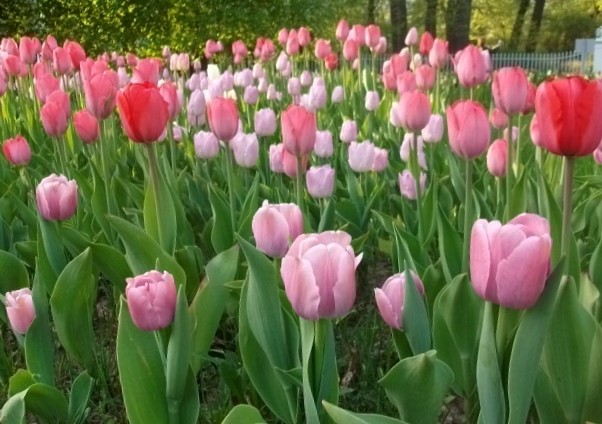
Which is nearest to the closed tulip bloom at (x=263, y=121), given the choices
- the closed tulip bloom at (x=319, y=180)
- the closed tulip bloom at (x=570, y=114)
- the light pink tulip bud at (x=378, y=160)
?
the light pink tulip bud at (x=378, y=160)

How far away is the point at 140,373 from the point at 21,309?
0.40 metres

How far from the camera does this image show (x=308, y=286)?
104 cm

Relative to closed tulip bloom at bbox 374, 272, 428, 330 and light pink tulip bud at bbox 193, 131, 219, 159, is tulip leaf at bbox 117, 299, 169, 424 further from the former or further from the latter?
light pink tulip bud at bbox 193, 131, 219, 159

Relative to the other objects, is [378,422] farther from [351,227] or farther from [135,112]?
[351,227]

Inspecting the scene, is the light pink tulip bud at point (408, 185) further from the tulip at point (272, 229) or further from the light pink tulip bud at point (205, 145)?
the tulip at point (272, 229)

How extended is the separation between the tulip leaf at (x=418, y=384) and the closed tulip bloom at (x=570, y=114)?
1.26 ft

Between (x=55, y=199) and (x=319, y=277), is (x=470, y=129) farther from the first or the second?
(x=55, y=199)

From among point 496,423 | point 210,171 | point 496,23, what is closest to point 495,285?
point 496,423

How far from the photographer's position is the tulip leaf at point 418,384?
1.12 m

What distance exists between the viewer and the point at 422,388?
1.15 meters

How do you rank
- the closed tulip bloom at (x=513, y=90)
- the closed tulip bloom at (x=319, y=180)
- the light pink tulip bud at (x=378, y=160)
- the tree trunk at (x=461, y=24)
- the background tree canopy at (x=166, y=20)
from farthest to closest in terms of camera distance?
the tree trunk at (x=461, y=24), the background tree canopy at (x=166, y=20), the light pink tulip bud at (x=378, y=160), the closed tulip bloom at (x=319, y=180), the closed tulip bloom at (x=513, y=90)

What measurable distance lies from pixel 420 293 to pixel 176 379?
1.47 feet

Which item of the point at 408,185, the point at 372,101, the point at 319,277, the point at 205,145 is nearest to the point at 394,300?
the point at 319,277

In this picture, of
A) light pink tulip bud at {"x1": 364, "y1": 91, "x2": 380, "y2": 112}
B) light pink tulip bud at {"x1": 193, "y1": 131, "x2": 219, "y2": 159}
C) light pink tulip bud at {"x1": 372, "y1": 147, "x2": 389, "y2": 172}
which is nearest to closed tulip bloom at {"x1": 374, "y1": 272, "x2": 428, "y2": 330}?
light pink tulip bud at {"x1": 372, "y1": 147, "x2": 389, "y2": 172}
